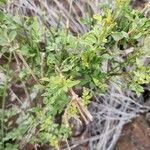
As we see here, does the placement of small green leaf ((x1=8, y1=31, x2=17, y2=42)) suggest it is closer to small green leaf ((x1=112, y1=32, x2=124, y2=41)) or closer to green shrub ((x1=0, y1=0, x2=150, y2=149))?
green shrub ((x1=0, y1=0, x2=150, y2=149))

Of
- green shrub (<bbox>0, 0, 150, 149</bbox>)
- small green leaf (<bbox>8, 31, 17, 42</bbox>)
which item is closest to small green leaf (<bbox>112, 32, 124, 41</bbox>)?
green shrub (<bbox>0, 0, 150, 149</bbox>)

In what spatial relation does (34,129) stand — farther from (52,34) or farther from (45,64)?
(52,34)

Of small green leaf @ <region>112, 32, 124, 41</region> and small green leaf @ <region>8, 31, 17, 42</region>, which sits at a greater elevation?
small green leaf @ <region>8, 31, 17, 42</region>

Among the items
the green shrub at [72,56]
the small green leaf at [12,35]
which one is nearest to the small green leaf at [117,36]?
the green shrub at [72,56]

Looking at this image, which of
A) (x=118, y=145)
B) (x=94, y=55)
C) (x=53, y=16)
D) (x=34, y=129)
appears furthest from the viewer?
(x=118, y=145)

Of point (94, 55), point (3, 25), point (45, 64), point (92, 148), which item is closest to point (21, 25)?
point (3, 25)

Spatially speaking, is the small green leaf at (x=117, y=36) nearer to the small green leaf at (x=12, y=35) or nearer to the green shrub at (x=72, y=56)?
the green shrub at (x=72, y=56)

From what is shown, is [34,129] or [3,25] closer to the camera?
[3,25]

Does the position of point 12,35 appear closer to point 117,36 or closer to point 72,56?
point 72,56

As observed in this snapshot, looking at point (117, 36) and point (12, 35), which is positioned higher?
point (12, 35)

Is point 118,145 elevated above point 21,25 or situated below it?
below

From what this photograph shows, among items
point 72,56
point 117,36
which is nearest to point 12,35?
point 72,56
